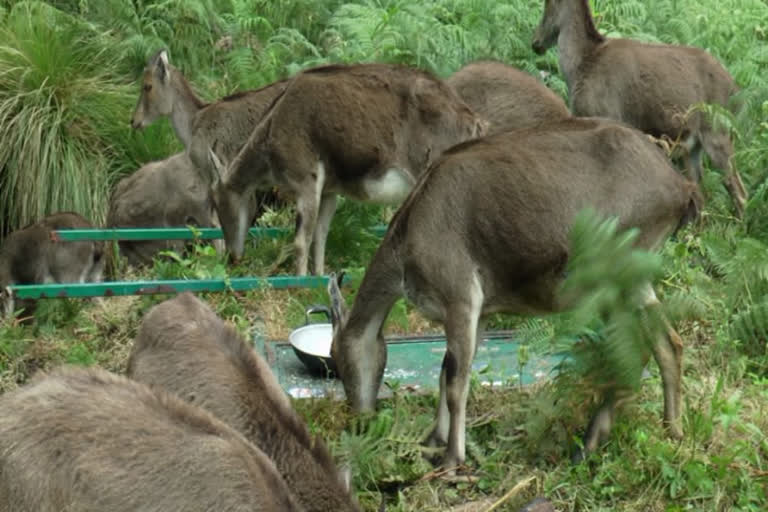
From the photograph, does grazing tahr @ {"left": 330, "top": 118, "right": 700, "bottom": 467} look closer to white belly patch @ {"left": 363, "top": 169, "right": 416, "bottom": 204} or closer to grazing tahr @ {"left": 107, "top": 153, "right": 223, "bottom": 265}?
white belly patch @ {"left": 363, "top": 169, "right": 416, "bottom": 204}

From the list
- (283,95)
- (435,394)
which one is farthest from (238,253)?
(435,394)

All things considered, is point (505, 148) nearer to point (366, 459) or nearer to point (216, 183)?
point (366, 459)

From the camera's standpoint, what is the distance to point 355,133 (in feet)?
31.2

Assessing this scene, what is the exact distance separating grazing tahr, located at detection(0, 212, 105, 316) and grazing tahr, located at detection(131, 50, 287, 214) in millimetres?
Result: 1412

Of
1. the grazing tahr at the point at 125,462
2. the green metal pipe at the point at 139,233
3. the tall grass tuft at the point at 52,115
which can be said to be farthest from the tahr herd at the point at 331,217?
the tall grass tuft at the point at 52,115

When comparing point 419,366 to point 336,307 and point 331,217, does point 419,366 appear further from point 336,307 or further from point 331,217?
point 331,217

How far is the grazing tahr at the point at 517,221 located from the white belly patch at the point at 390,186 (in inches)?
97.6

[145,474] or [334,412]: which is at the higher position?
[145,474]

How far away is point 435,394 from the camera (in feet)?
25.6

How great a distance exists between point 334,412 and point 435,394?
804 millimetres

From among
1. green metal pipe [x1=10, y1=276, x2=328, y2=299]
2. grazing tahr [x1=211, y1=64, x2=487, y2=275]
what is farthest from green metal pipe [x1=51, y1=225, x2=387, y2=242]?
green metal pipe [x1=10, y1=276, x2=328, y2=299]

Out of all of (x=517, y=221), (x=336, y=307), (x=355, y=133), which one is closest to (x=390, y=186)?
(x=355, y=133)

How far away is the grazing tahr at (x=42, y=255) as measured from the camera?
10.7 metres

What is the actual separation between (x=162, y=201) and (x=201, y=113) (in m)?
1.16
